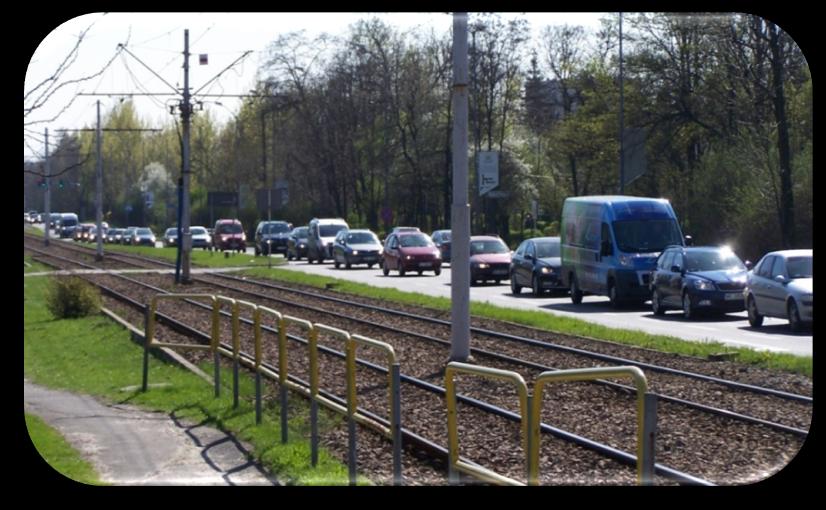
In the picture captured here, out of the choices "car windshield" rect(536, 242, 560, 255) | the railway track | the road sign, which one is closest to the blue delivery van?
"car windshield" rect(536, 242, 560, 255)

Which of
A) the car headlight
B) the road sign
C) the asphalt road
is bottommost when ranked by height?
the asphalt road

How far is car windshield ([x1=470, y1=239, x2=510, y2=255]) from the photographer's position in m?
38.8

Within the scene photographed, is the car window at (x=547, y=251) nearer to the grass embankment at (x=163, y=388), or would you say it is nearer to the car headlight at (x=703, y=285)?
the car headlight at (x=703, y=285)

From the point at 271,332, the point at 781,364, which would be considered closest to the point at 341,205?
the point at 271,332

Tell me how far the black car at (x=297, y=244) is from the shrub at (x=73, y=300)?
30.9m

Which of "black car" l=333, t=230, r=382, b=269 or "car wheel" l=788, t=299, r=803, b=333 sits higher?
"black car" l=333, t=230, r=382, b=269

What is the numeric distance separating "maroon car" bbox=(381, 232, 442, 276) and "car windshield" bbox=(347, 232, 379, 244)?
207 inches

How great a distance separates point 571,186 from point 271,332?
2272cm

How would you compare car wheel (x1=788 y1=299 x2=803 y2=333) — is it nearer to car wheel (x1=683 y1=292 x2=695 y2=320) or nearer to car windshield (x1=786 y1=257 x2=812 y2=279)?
car windshield (x1=786 y1=257 x2=812 y2=279)

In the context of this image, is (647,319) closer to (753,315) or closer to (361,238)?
(753,315)

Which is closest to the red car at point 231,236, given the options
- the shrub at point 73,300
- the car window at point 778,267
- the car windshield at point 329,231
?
the car windshield at point 329,231

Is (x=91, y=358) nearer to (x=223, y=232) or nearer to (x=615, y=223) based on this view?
(x=615, y=223)

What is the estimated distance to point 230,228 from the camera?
7256cm
